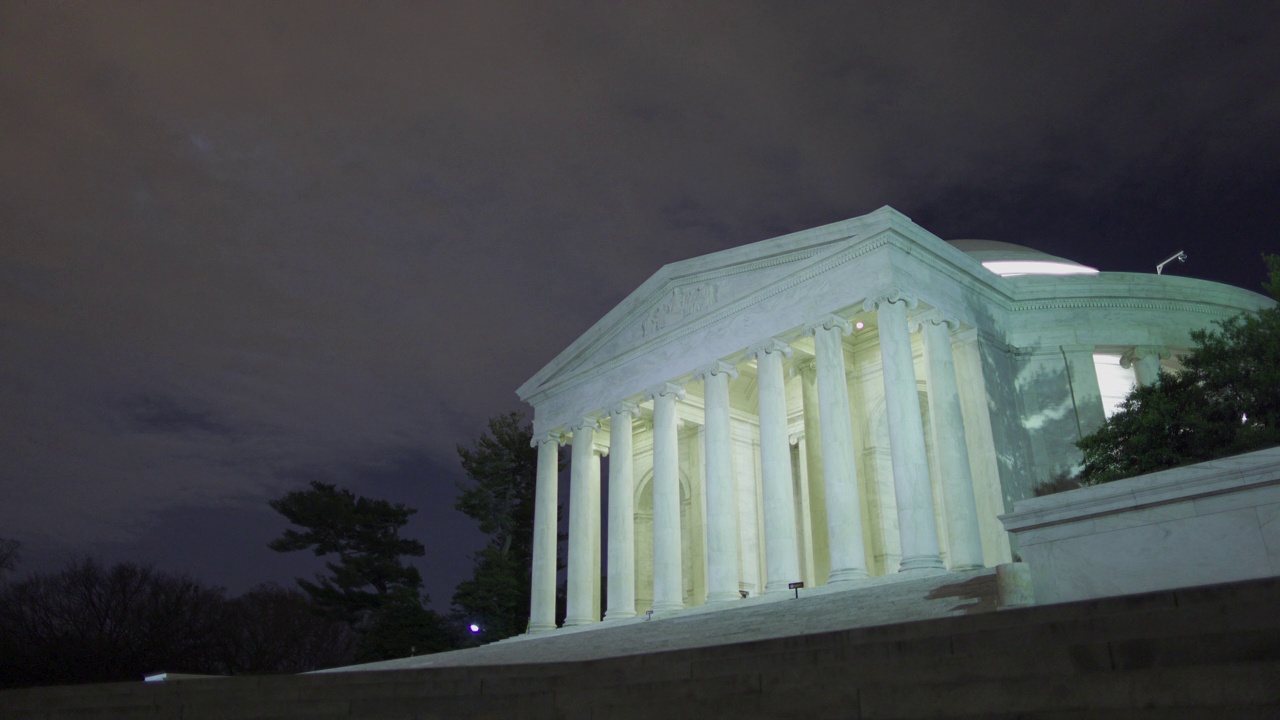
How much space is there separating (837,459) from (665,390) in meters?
10.6

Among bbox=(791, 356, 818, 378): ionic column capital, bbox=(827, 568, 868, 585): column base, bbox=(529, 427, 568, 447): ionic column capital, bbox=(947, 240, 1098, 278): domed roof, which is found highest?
bbox=(947, 240, 1098, 278): domed roof

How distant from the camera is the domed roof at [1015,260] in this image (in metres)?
47.0

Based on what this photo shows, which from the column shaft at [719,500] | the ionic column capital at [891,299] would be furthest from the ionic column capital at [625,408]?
the ionic column capital at [891,299]

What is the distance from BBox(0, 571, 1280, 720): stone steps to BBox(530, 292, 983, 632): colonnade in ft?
56.7

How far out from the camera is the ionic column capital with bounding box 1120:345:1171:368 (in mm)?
38031

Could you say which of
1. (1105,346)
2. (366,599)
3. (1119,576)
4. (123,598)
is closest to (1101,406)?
(1105,346)

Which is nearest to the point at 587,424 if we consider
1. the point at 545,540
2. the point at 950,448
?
the point at 545,540

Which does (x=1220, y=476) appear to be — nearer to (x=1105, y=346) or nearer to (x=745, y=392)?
(x=1105, y=346)

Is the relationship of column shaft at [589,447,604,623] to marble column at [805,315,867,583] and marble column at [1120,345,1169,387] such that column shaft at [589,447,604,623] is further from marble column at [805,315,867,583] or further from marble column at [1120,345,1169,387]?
marble column at [1120,345,1169,387]

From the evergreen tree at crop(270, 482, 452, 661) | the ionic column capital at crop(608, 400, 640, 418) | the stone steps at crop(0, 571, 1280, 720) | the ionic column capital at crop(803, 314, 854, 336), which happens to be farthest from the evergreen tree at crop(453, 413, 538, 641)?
the stone steps at crop(0, 571, 1280, 720)

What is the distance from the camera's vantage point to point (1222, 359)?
25109mm

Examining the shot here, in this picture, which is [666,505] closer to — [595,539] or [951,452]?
[595,539]

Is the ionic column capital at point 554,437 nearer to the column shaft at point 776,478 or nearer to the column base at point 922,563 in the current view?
the column shaft at point 776,478

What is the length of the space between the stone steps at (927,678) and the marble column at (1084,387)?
1094 inches
